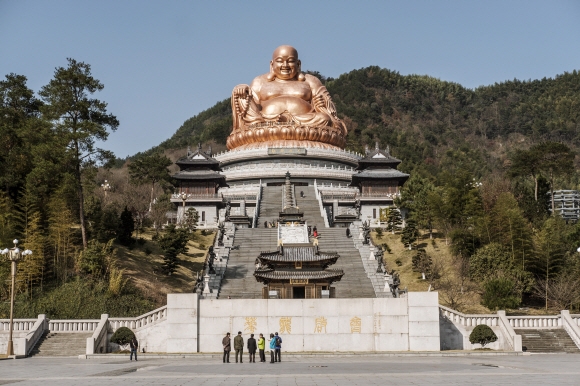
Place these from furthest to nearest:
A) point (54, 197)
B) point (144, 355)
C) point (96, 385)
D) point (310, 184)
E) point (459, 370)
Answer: point (310, 184)
point (54, 197)
point (144, 355)
point (459, 370)
point (96, 385)

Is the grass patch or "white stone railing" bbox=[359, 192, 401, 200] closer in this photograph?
the grass patch

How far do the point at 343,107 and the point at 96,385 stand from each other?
116637mm

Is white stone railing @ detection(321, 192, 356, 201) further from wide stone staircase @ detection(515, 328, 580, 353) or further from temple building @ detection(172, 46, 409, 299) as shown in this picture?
wide stone staircase @ detection(515, 328, 580, 353)

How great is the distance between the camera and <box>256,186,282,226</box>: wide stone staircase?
152 feet

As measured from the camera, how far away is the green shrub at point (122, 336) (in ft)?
86.7

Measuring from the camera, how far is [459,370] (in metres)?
17.5

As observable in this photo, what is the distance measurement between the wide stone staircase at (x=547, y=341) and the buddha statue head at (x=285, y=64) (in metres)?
42.3

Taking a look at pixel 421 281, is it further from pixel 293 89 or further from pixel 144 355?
pixel 293 89

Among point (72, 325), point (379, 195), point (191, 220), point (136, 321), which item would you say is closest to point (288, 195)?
point (191, 220)

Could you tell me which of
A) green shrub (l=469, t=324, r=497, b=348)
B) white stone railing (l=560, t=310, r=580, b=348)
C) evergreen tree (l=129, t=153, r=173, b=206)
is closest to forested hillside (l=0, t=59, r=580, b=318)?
white stone railing (l=560, t=310, r=580, b=348)

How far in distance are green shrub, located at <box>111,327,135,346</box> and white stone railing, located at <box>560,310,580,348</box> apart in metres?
15.7

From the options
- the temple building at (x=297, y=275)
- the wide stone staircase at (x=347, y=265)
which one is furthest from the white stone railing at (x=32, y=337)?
the wide stone staircase at (x=347, y=265)

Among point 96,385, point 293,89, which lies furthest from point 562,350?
point 293,89

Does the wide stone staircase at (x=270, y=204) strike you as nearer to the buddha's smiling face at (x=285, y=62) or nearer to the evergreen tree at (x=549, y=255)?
the buddha's smiling face at (x=285, y=62)
